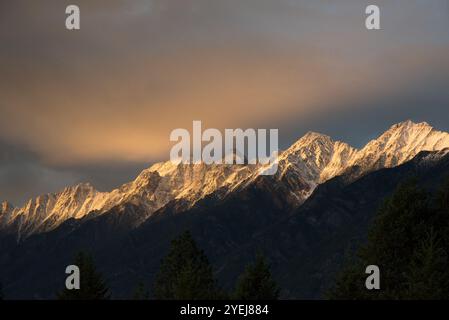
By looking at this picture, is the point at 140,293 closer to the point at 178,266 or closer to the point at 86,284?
the point at 86,284

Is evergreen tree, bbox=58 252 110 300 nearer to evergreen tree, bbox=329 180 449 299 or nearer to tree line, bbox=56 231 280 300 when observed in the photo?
tree line, bbox=56 231 280 300

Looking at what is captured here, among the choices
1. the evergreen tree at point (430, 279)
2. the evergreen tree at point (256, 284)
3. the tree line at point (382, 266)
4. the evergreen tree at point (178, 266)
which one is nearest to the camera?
the evergreen tree at point (430, 279)

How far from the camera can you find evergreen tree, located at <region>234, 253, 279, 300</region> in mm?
72500

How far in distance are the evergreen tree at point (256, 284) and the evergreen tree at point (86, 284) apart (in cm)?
1535

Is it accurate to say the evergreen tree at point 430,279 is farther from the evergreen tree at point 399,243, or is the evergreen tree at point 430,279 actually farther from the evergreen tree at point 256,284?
the evergreen tree at point 256,284

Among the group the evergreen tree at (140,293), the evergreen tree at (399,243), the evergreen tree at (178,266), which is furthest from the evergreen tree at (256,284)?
the evergreen tree at (140,293)

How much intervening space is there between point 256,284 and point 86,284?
60.3ft

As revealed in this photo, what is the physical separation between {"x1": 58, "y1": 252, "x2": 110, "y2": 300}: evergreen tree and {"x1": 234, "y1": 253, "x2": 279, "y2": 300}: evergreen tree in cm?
1535

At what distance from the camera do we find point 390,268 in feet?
263

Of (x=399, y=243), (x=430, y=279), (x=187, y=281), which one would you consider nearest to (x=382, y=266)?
(x=399, y=243)

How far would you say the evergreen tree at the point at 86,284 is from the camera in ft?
256
